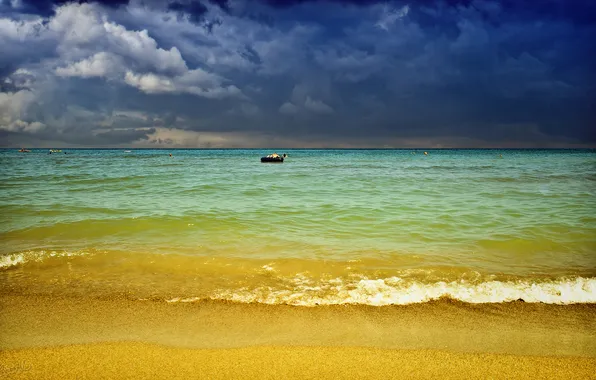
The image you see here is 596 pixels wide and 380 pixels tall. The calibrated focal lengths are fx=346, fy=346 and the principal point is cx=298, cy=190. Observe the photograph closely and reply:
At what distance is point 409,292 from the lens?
471 centimetres

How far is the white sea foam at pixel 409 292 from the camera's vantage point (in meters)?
4.50

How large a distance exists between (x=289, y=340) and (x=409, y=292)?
1985 mm

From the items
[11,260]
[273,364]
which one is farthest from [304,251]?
[11,260]

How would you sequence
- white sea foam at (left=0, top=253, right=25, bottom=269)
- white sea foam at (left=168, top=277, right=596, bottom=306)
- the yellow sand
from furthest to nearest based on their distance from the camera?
1. white sea foam at (left=0, top=253, right=25, bottom=269)
2. white sea foam at (left=168, top=277, right=596, bottom=306)
3. the yellow sand

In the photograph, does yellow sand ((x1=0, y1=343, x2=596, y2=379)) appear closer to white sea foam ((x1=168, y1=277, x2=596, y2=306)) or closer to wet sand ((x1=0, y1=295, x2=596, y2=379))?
wet sand ((x1=0, y1=295, x2=596, y2=379))

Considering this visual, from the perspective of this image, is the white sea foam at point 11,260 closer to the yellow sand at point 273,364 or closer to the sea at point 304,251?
the sea at point 304,251

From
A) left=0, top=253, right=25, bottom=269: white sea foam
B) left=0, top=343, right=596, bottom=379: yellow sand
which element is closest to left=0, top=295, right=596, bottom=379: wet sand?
left=0, top=343, right=596, bottom=379: yellow sand

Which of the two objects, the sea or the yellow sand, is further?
the sea

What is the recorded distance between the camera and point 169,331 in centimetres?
371

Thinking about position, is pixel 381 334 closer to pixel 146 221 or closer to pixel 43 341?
pixel 43 341

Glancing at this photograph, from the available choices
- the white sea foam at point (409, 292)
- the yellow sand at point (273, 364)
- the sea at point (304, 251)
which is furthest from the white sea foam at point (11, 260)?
the white sea foam at point (409, 292)

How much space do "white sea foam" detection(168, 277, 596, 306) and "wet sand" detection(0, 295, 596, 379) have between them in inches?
7.1

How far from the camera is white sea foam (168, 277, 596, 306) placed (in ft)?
14.8

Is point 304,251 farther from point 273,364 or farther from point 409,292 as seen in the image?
point 273,364
